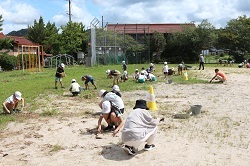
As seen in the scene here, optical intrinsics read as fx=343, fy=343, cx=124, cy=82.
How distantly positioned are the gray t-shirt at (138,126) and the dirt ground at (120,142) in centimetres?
41

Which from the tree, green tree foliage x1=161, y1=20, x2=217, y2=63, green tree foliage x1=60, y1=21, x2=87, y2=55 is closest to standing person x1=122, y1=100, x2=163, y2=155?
green tree foliage x1=161, y1=20, x2=217, y2=63

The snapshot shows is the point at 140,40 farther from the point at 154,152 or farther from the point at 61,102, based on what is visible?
the point at 154,152

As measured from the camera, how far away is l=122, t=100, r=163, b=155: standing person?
257 inches

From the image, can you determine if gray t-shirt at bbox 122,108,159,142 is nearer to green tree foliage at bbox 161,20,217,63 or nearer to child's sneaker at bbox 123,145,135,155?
child's sneaker at bbox 123,145,135,155

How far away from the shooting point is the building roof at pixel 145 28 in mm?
52953

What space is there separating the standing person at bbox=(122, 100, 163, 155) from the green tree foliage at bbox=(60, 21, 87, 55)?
154ft

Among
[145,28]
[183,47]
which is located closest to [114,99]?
[183,47]

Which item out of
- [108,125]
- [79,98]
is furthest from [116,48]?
[108,125]

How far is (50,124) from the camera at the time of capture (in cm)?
959

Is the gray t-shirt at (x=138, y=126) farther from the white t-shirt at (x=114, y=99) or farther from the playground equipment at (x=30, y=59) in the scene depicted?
the playground equipment at (x=30, y=59)

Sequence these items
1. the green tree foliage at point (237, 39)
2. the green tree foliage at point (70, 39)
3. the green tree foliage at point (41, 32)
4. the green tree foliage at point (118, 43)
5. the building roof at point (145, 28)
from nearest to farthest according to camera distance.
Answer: the green tree foliage at point (118, 43)
the green tree foliage at point (237, 39)
the green tree foliage at point (70, 39)
the building roof at point (145, 28)
the green tree foliage at point (41, 32)

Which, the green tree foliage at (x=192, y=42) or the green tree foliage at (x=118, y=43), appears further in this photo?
the green tree foliage at (x=192, y=42)

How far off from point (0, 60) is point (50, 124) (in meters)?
34.5

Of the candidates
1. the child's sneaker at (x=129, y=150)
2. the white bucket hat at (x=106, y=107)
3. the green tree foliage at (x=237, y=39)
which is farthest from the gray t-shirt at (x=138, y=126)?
the green tree foliage at (x=237, y=39)
